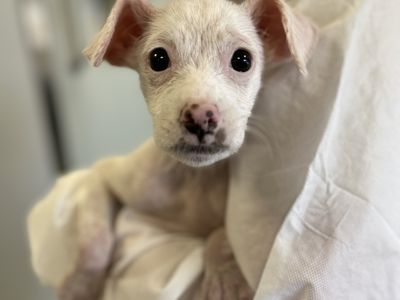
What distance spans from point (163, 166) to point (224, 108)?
0.75ft

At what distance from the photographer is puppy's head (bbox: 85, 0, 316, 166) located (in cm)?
55

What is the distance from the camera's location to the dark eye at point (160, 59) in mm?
615

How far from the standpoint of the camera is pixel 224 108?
56cm

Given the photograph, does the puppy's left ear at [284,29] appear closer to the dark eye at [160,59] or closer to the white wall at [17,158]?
the dark eye at [160,59]

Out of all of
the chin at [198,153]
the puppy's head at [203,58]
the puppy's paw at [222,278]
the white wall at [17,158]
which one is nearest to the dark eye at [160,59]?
the puppy's head at [203,58]

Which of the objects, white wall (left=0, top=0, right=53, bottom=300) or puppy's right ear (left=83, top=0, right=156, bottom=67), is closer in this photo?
puppy's right ear (left=83, top=0, right=156, bottom=67)

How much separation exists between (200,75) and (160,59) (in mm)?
64

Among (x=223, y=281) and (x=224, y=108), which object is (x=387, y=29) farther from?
(x=223, y=281)

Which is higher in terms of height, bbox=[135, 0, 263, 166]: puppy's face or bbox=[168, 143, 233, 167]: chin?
bbox=[135, 0, 263, 166]: puppy's face

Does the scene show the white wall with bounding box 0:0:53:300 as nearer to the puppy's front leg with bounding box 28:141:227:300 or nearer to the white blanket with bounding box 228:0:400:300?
the puppy's front leg with bounding box 28:141:227:300

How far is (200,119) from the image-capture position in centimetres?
54

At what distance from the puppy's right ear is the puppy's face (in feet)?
0.07

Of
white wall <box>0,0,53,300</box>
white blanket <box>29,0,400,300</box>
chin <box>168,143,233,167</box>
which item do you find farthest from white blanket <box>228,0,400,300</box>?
white wall <box>0,0,53,300</box>

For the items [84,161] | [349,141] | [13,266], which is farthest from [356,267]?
[84,161]
